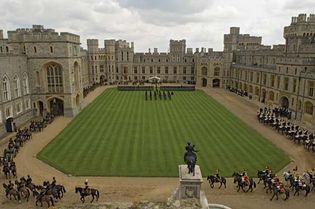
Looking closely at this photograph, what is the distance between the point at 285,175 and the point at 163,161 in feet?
31.0

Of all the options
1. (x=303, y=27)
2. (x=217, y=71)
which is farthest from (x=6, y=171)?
(x=217, y=71)

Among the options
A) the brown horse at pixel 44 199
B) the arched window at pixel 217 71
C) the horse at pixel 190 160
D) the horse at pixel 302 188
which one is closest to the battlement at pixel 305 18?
the arched window at pixel 217 71

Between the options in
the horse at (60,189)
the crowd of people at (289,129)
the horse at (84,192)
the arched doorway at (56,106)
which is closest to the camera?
the horse at (84,192)

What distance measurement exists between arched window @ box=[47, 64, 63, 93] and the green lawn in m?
5.36

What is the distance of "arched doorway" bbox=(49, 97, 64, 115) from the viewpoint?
4253 centimetres

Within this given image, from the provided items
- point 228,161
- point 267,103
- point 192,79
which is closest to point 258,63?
point 267,103

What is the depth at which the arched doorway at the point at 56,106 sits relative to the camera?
4253cm

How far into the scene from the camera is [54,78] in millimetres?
41094

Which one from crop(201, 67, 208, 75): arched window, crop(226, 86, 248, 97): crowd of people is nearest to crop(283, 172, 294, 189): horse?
crop(226, 86, 248, 97): crowd of people

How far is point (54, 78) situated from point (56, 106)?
179 inches

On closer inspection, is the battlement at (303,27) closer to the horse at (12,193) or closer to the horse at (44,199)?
the horse at (44,199)

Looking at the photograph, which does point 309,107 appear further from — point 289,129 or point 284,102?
point 289,129

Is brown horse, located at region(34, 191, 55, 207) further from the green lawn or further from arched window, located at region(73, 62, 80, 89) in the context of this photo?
arched window, located at region(73, 62, 80, 89)

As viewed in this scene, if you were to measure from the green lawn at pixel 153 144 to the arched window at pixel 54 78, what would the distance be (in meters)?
5.36
